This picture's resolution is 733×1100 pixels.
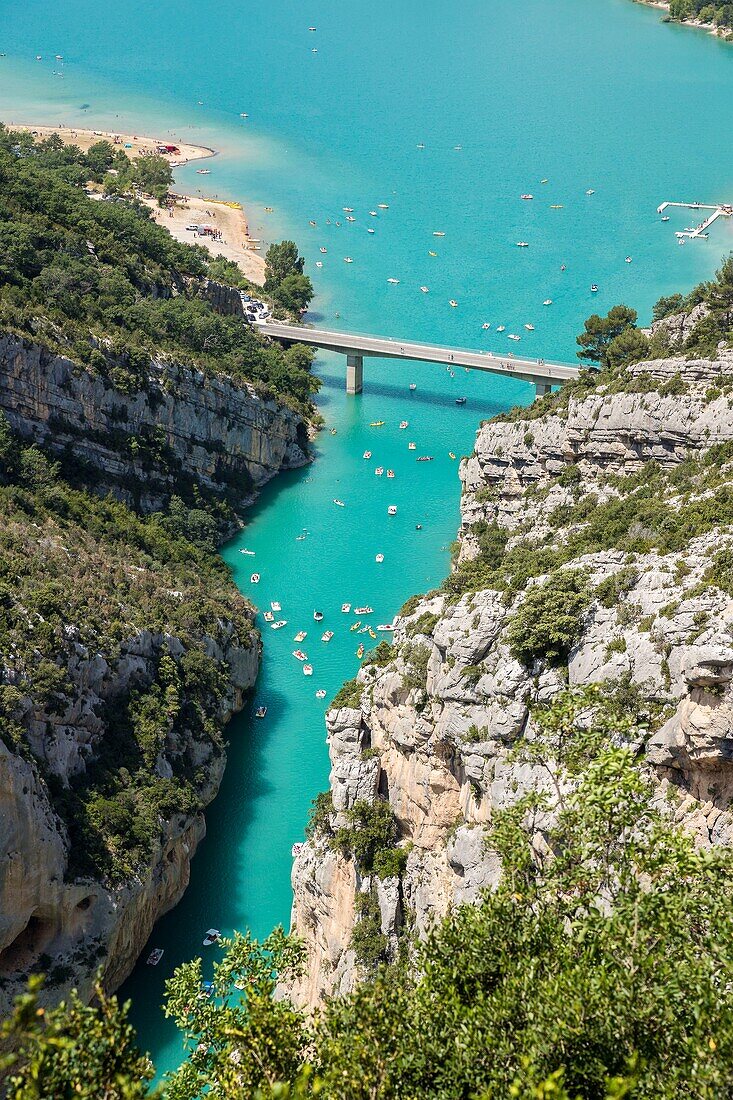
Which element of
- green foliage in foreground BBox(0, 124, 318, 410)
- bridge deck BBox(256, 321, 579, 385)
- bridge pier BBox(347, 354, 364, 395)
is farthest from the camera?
bridge pier BBox(347, 354, 364, 395)

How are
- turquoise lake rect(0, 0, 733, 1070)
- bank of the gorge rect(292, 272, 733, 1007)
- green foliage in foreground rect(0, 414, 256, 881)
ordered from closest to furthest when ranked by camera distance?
1. bank of the gorge rect(292, 272, 733, 1007)
2. green foliage in foreground rect(0, 414, 256, 881)
3. turquoise lake rect(0, 0, 733, 1070)

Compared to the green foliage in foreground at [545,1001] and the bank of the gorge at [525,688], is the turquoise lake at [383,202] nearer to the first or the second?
the bank of the gorge at [525,688]

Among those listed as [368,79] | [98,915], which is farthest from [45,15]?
[98,915]

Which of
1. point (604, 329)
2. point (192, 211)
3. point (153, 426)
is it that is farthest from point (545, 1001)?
point (192, 211)

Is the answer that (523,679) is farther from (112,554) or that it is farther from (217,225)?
(217,225)

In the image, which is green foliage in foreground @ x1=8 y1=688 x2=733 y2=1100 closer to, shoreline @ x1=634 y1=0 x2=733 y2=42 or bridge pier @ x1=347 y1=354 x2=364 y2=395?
bridge pier @ x1=347 y1=354 x2=364 y2=395

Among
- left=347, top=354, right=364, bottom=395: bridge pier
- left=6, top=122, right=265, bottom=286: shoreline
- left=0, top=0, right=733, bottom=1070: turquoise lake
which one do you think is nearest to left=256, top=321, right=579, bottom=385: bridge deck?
left=347, top=354, right=364, bottom=395: bridge pier
